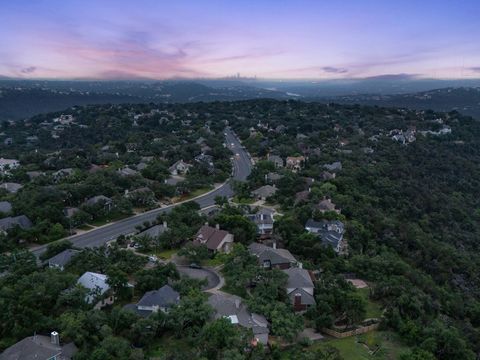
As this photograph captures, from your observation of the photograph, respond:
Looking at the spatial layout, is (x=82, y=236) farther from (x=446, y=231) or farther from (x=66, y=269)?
(x=446, y=231)

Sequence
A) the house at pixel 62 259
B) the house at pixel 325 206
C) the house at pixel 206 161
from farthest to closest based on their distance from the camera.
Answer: the house at pixel 206 161 → the house at pixel 325 206 → the house at pixel 62 259

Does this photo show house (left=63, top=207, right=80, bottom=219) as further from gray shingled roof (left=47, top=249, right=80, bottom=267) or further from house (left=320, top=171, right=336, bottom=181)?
house (left=320, top=171, right=336, bottom=181)

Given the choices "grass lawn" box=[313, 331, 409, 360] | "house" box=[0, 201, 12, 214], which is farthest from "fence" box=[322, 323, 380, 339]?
"house" box=[0, 201, 12, 214]

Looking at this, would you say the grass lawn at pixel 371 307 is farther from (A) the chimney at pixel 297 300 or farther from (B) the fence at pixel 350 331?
(A) the chimney at pixel 297 300

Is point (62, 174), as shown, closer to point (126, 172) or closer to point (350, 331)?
point (126, 172)

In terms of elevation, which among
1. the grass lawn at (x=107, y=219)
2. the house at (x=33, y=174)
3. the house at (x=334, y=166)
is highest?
the house at (x=334, y=166)

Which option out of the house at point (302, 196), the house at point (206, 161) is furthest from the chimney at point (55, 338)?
the house at point (206, 161)

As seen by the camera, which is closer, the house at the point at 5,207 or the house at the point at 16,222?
the house at the point at 16,222
